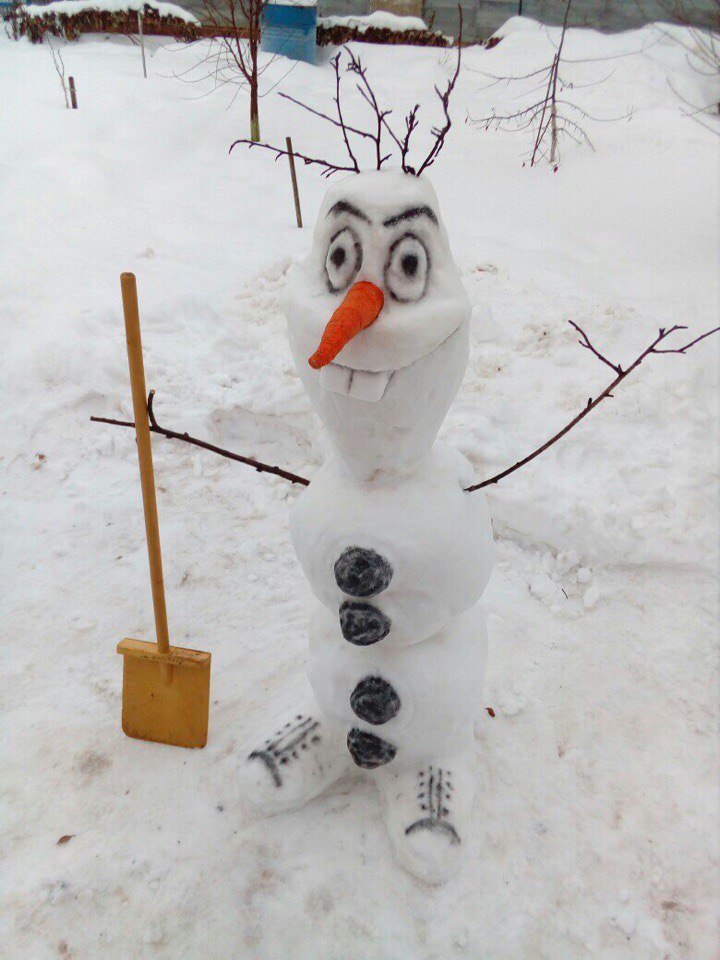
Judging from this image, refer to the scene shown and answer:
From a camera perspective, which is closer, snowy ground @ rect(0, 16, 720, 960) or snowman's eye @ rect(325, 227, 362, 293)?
snowman's eye @ rect(325, 227, 362, 293)

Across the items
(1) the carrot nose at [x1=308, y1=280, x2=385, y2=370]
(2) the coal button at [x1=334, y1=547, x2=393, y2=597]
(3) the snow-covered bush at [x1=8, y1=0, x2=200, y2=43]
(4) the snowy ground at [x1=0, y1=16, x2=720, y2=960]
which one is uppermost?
(3) the snow-covered bush at [x1=8, y1=0, x2=200, y2=43]

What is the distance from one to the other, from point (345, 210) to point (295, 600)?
1.36 metres

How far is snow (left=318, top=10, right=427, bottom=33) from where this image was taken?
9078 millimetres

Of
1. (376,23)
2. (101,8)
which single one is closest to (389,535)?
(376,23)

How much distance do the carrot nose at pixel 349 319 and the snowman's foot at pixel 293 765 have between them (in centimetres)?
91

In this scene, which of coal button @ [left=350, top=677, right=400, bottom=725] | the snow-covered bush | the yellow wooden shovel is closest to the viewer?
coal button @ [left=350, top=677, right=400, bottom=725]

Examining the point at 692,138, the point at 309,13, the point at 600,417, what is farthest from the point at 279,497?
the point at 309,13

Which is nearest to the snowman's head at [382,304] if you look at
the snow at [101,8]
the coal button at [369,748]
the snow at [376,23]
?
the coal button at [369,748]

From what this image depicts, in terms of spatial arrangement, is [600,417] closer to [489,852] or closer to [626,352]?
[626,352]

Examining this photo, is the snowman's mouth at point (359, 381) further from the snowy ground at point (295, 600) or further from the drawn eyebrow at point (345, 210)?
the snowy ground at point (295, 600)

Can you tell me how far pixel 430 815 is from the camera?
55.4 inches

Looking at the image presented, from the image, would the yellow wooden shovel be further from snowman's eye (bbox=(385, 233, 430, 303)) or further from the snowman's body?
snowman's eye (bbox=(385, 233, 430, 303))

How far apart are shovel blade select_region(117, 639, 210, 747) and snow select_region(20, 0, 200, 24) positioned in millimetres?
9504

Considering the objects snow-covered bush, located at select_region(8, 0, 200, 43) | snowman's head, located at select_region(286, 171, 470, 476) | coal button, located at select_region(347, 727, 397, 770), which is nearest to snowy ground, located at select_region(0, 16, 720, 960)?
coal button, located at select_region(347, 727, 397, 770)
